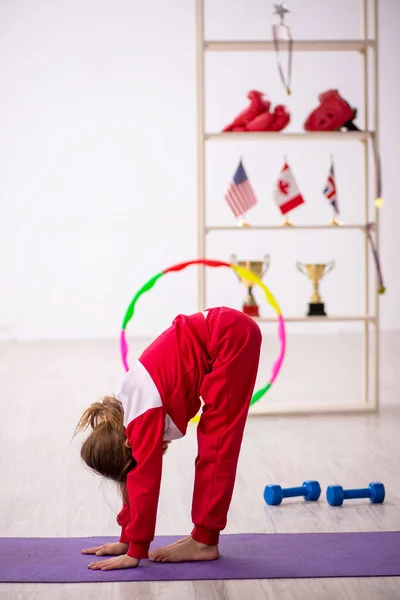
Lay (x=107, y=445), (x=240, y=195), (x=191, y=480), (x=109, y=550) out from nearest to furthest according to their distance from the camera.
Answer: (x=107, y=445), (x=109, y=550), (x=191, y=480), (x=240, y=195)

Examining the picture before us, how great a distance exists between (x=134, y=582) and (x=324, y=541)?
555 millimetres

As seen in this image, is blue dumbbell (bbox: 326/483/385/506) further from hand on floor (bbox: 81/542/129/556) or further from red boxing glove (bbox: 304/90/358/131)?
red boxing glove (bbox: 304/90/358/131)

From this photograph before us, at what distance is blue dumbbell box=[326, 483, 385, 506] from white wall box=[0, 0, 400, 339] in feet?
16.5

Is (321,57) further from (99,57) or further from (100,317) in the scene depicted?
(100,317)

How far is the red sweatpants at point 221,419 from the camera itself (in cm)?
217

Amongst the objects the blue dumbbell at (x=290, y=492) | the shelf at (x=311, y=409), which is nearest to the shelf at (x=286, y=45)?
the shelf at (x=311, y=409)

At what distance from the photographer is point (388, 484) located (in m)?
3.02

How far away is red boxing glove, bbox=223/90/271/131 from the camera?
4.29m

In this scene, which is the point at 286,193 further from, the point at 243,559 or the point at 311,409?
the point at 243,559

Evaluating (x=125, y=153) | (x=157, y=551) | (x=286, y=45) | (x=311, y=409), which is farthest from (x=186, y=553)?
(x=125, y=153)

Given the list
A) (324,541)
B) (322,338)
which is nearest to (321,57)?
(322,338)

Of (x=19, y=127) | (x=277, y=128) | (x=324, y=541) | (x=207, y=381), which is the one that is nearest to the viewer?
(x=207, y=381)

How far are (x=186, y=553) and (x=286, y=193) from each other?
247cm

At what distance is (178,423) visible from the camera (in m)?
2.11
